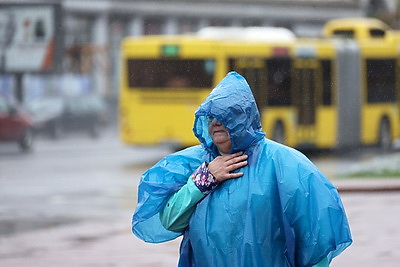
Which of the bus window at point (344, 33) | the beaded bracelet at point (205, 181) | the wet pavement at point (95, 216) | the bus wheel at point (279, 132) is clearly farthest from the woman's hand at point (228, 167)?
the bus window at point (344, 33)

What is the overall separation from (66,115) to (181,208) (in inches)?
1365

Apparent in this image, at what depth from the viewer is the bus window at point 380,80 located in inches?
1062

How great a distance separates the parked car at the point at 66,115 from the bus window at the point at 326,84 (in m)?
13.4

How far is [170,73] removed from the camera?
→ 23.9m

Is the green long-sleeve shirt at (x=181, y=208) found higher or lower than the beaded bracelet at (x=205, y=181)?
lower

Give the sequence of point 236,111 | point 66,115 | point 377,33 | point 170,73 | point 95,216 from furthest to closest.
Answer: point 66,115
point 377,33
point 170,73
point 95,216
point 236,111

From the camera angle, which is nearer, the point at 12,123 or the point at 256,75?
the point at 256,75

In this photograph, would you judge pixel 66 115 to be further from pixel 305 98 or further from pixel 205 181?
pixel 205 181

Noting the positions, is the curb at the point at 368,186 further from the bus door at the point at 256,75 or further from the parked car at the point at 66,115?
the parked car at the point at 66,115

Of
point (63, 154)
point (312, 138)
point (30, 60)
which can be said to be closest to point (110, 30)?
point (30, 60)

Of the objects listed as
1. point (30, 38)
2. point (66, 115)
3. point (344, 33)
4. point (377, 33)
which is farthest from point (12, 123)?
point (30, 38)

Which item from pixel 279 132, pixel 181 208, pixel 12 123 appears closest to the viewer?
pixel 181 208

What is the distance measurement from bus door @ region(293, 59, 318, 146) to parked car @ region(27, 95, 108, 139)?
1350 cm

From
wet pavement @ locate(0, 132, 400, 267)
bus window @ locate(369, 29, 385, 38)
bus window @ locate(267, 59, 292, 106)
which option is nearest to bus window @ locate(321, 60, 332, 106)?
bus window @ locate(267, 59, 292, 106)
